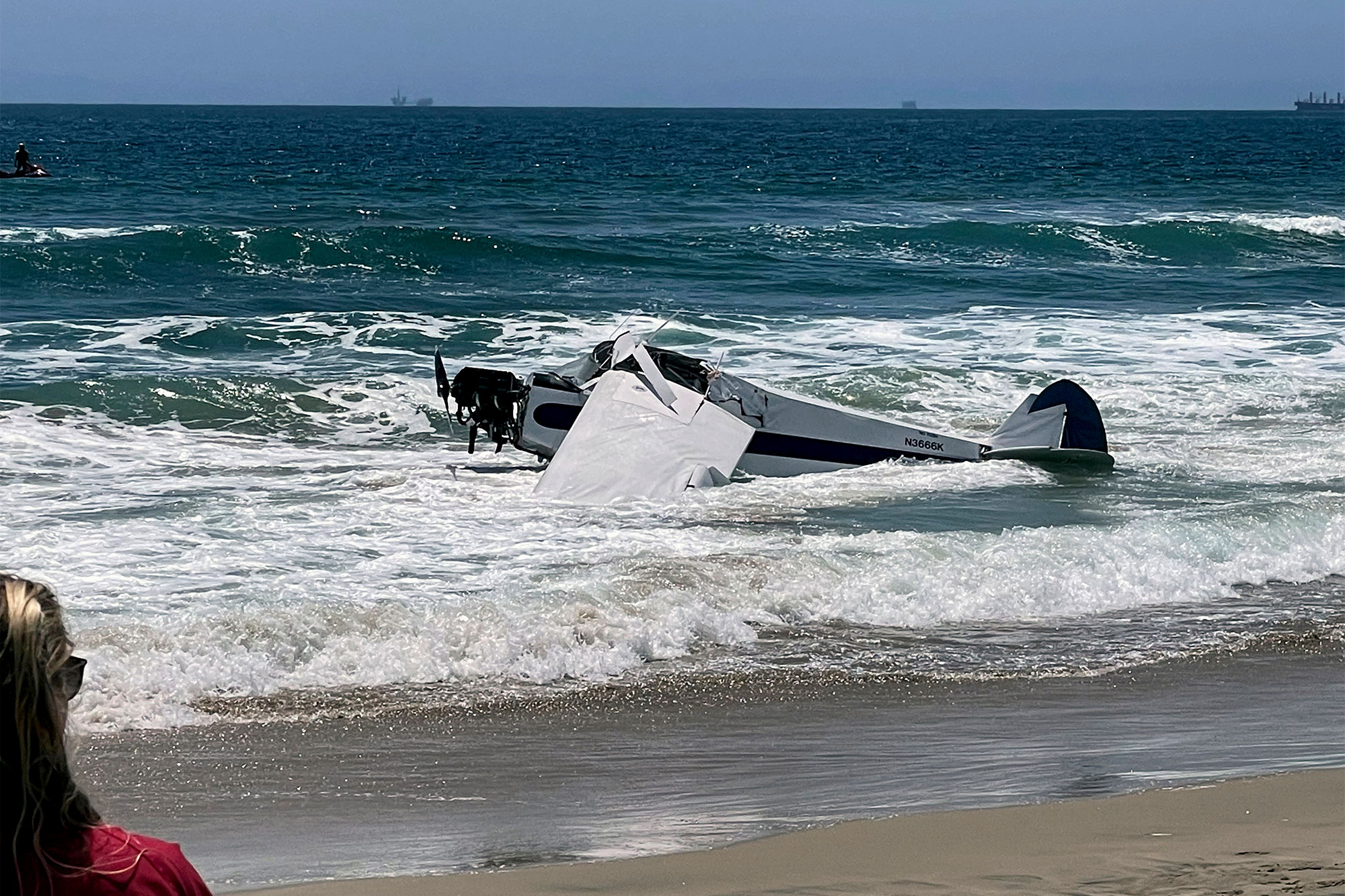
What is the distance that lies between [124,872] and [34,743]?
7.3 inches

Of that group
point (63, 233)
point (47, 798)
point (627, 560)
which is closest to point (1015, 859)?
point (47, 798)

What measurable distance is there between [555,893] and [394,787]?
1.43m

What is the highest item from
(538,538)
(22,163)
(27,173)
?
(22,163)

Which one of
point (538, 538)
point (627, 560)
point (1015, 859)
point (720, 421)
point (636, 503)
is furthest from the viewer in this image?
point (720, 421)

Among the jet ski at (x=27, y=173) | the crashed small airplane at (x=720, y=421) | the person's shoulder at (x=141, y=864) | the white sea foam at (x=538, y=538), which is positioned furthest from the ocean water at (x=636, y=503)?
the person's shoulder at (x=141, y=864)

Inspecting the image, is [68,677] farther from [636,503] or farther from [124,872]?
[636,503]

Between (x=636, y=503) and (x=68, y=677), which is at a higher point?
(x=68, y=677)

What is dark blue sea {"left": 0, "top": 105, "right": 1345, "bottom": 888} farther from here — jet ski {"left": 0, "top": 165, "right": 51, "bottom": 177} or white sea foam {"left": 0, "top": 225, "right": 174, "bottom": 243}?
jet ski {"left": 0, "top": 165, "right": 51, "bottom": 177}

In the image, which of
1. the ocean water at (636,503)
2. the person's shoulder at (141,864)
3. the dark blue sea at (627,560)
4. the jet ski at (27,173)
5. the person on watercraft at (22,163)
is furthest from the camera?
the jet ski at (27,173)

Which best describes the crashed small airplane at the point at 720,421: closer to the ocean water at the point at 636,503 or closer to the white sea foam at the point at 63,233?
the ocean water at the point at 636,503

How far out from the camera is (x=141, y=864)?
1683mm

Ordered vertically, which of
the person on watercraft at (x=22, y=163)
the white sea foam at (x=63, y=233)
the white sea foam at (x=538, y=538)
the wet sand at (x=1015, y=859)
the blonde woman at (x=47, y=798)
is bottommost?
the white sea foam at (x=538, y=538)

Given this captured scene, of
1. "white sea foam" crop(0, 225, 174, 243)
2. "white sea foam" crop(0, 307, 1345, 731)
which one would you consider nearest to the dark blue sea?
"white sea foam" crop(0, 307, 1345, 731)

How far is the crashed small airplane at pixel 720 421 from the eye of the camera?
469 inches
